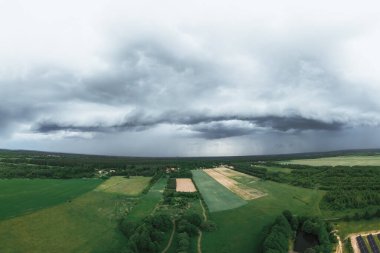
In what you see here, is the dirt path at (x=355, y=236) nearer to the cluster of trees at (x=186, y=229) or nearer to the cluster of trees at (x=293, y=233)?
the cluster of trees at (x=293, y=233)

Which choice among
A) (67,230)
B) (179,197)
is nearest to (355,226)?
(179,197)

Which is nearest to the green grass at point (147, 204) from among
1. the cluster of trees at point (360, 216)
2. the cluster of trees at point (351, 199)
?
the cluster of trees at point (360, 216)

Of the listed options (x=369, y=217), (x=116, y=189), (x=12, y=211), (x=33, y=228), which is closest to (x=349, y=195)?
(x=369, y=217)

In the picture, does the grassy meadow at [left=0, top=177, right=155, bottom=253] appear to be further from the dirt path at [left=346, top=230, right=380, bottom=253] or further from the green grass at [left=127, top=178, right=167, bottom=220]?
the dirt path at [left=346, top=230, right=380, bottom=253]

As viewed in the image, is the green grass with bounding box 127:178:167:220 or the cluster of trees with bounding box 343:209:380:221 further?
the cluster of trees with bounding box 343:209:380:221

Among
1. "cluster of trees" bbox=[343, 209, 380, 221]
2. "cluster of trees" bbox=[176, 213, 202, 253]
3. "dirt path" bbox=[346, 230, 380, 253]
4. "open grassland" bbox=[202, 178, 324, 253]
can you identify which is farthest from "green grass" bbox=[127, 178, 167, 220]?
"cluster of trees" bbox=[343, 209, 380, 221]

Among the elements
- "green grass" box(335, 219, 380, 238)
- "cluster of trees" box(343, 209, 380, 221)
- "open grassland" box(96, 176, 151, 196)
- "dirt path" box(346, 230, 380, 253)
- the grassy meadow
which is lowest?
"dirt path" box(346, 230, 380, 253)
